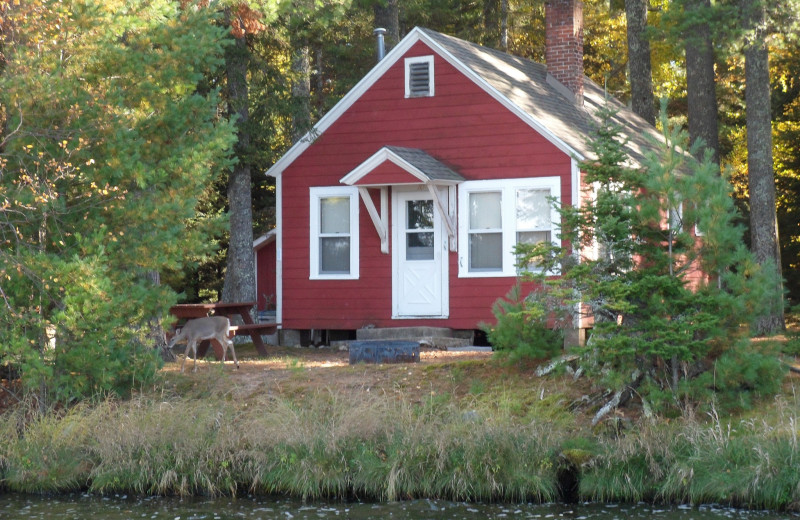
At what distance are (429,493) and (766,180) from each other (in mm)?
11224

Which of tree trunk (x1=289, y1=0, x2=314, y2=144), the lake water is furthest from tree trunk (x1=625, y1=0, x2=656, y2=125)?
the lake water

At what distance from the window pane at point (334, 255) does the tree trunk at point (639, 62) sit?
10.0 metres

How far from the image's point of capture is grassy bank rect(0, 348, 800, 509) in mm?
10352

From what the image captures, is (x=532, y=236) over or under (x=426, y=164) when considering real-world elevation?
under

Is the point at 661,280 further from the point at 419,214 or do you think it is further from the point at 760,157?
the point at 760,157

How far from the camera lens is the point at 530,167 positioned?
17656mm

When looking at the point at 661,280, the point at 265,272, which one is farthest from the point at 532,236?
the point at 265,272

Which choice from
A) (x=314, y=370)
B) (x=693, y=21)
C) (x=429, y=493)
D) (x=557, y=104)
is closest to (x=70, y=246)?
(x=314, y=370)

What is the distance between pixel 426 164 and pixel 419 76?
1.89 metres

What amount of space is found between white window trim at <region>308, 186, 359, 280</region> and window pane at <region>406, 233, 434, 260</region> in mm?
961

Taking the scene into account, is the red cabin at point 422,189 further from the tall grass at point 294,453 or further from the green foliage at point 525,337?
the tall grass at point 294,453

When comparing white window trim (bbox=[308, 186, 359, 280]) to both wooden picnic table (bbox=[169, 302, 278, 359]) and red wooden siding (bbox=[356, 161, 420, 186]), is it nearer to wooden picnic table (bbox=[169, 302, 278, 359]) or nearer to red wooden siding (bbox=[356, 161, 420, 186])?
red wooden siding (bbox=[356, 161, 420, 186])

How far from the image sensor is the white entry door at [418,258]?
1836cm

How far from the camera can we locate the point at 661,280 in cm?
1156
